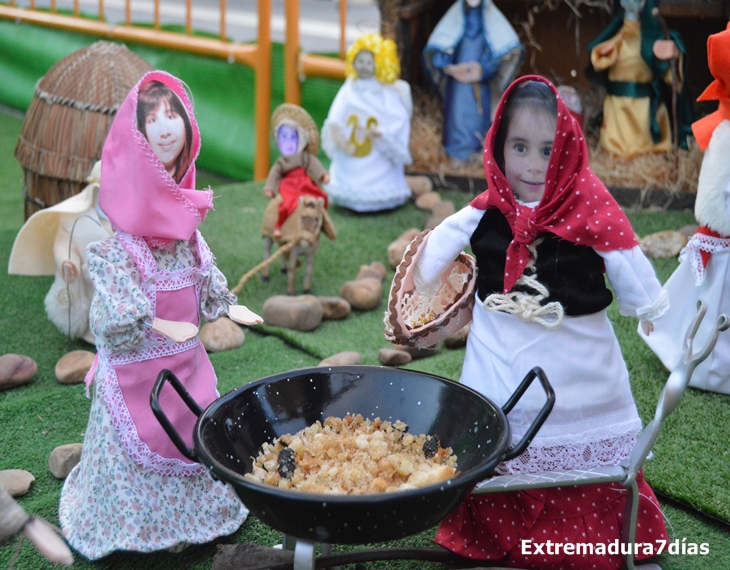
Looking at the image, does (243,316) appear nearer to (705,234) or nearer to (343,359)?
(343,359)

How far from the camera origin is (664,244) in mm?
4477

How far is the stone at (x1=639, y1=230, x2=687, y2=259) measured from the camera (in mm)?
4465

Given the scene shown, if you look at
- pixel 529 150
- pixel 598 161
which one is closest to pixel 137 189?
pixel 529 150

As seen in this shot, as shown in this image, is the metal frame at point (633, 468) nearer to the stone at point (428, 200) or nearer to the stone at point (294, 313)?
the stone at point (294, 313)

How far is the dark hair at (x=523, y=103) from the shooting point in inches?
87.0

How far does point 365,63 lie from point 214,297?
119 inches

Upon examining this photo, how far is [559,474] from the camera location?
2090mm

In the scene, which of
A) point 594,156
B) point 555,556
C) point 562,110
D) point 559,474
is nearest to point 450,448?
point 559,474

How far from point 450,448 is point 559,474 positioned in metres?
0.29

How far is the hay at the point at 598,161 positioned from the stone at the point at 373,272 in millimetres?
1313

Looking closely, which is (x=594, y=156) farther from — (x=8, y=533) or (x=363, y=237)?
(x=8, y=533)

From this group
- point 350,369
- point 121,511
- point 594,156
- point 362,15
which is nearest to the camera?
point 350,369

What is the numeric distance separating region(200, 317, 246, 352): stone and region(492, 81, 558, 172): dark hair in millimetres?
1863

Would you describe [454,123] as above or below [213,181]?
above
